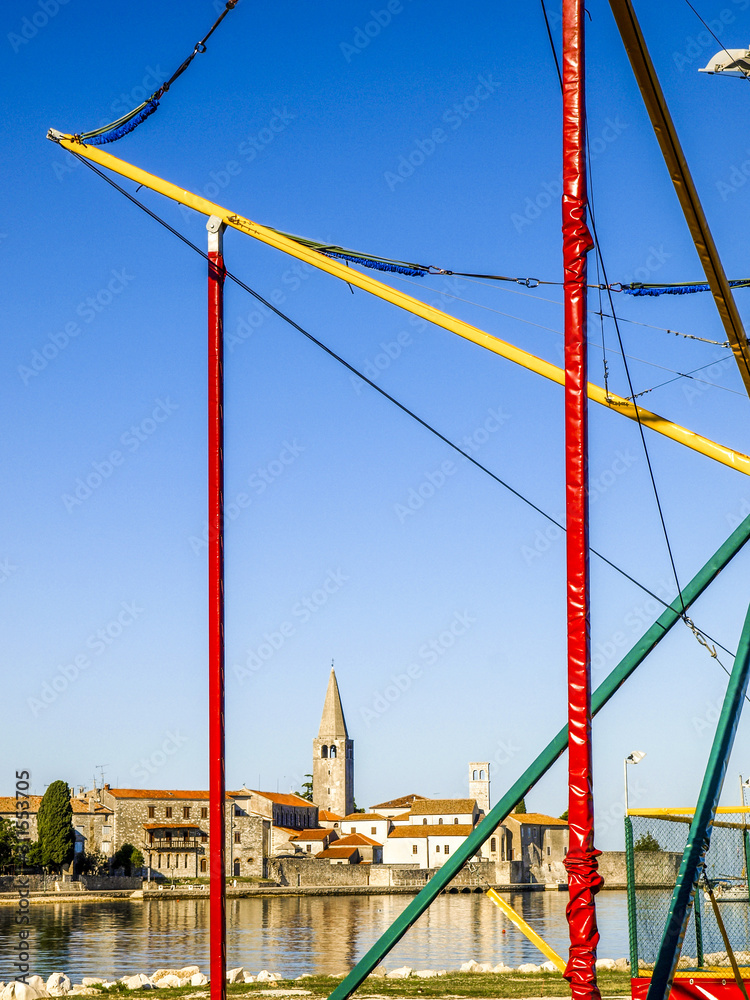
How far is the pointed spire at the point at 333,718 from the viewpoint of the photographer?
146 meters

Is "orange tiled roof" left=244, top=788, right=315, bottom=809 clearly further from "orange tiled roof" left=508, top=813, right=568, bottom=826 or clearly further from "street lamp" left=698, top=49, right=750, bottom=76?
"street lamp" left=698, top=49, right=750, bottom=76

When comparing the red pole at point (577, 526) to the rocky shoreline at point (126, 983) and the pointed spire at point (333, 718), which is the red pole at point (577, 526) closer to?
the rocky shoreline at point (126, 983)

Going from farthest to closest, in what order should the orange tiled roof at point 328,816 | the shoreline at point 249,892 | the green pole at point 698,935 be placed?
the orange tiled roof at point 328,816 < the shoreline at point 249,892 < the green pole at point 698,935

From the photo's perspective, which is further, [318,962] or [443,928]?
[443,928]

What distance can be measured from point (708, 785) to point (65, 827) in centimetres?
9075

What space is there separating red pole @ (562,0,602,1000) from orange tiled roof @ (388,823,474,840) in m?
111

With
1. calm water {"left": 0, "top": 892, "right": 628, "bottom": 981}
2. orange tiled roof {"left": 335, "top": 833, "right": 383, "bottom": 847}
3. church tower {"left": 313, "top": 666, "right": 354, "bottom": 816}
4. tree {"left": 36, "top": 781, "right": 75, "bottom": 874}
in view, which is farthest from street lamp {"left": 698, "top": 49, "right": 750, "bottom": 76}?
church tower {"left": 313, "top": 666, "right": 354, "bottom": 816}

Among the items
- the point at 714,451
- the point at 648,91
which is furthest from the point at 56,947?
the point at 648,91

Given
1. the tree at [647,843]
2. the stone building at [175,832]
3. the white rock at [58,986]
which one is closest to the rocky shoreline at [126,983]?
the white rock at [58,986]

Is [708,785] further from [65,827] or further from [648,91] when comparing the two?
[65,827]

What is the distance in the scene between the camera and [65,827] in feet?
297

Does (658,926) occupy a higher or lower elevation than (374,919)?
higher

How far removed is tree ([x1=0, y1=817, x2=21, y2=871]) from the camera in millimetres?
86750

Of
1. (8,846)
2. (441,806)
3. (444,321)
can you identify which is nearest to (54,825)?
(8,846)
